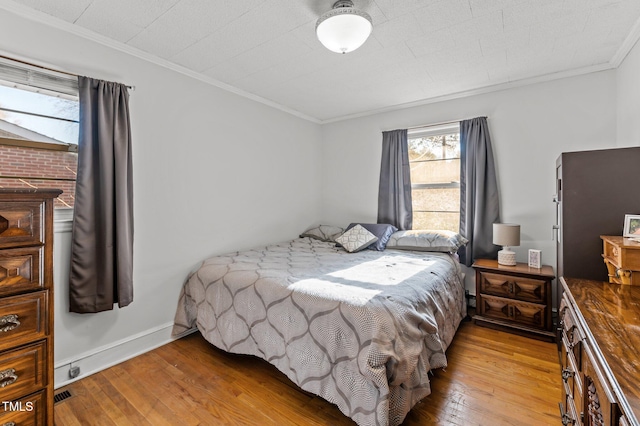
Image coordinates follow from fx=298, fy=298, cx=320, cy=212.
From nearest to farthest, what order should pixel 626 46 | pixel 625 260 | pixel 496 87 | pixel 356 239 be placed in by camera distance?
pixel 625 260 < pixel 626 46 < pixel 496 87 < pixel 356 239

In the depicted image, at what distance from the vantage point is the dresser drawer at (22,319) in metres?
1.29

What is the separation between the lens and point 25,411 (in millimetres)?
1347

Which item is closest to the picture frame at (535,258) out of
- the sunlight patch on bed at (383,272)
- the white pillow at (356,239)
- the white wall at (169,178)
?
the sunlight patch on bed at (383,272)

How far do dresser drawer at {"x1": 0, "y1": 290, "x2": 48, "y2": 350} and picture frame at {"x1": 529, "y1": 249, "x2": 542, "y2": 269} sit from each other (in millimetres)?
3625

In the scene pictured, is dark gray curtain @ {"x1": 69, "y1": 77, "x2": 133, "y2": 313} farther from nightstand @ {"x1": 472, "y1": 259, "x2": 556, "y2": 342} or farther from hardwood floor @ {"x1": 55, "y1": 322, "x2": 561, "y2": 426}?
nightstand @ {"x1": 472, "y1": 259, "x2": 556, "y2": 342}

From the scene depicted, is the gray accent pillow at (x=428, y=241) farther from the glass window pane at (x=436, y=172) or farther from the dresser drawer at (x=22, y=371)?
the dresser drawer at (x=22, y=371)

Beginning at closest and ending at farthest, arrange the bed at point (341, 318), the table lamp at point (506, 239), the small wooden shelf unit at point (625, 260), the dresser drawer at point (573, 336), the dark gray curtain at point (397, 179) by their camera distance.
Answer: the dresser drawer at point (573, 336)
the small wooden shelf unit at point (625, 260)
the bed at point (341, 318)
the table lamp at point (506, 239)
the dark gray curtain at point (397, 179)

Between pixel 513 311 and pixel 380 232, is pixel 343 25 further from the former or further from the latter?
pixel 513 311

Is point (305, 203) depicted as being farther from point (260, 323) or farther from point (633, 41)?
point (633, 41)

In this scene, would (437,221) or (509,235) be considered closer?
(509,235)

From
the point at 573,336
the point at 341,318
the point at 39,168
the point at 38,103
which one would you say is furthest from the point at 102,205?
the point at 573,336

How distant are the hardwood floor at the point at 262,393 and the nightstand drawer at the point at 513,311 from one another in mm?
243

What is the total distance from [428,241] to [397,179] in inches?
37.5

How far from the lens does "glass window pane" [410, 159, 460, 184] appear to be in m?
3.57
